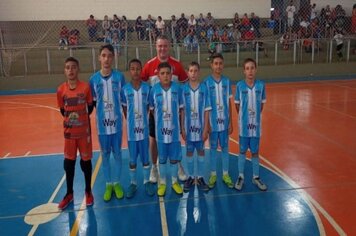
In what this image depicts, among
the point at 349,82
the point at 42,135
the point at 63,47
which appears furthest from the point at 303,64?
the point at 42,135

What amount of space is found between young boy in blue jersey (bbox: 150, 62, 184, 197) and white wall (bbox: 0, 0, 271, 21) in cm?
1312

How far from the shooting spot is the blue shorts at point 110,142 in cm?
425

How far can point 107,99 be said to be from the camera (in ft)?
13.7

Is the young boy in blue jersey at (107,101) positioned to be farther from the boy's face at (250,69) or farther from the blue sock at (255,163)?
the blue sock at (255,163)

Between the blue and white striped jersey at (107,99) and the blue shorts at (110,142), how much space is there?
58 millimetres

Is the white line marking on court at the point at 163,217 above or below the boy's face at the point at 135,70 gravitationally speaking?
below

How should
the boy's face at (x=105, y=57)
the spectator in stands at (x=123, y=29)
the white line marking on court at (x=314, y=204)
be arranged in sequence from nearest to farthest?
the white line marking on court at (x=314, y=204)
the boy's face at (x=105, y=57)
the spectator in stands at (x=123, y=29)

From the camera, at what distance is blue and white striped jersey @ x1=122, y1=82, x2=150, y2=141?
13.9ft

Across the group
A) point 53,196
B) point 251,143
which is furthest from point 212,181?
point 53,196

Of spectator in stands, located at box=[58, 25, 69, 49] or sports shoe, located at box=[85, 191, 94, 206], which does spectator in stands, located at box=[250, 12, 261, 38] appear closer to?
spectator in stands, located at box=[58, 25, 69, 49]

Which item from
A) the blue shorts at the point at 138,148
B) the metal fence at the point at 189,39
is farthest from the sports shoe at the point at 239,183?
the metal fence at the point at 189,39

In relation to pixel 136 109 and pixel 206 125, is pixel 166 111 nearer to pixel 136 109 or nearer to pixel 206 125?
pixel 136 109

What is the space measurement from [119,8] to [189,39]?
12.8ft

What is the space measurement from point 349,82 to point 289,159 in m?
9.44
